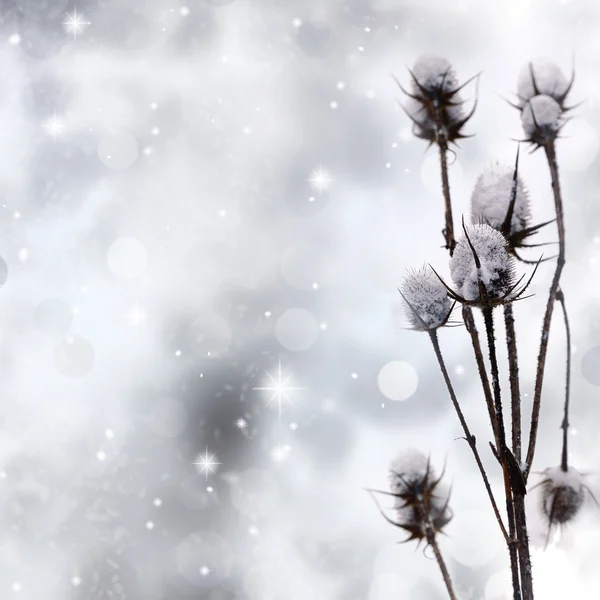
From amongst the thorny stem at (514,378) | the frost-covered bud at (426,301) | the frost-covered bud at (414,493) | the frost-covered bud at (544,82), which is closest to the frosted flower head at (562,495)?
the frost-covered bud at (414,493)

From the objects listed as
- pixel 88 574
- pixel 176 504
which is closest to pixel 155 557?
pixel 176 504

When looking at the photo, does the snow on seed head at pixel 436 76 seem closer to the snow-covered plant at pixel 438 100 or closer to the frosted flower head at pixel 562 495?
the snow-covered plant at pixel 438 100

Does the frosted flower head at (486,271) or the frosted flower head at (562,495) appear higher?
the frosted flower head at (486,271)

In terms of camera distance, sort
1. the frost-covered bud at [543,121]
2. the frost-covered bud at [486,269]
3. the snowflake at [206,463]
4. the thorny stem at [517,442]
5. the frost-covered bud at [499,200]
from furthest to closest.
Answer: the snowflake at [206,463], the frost-covered bud at [543,121], the frost-covered bud at [499,200], the thorny stem at [517,442], the frost-covered bud at [486,269]

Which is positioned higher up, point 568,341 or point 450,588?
point 568,341

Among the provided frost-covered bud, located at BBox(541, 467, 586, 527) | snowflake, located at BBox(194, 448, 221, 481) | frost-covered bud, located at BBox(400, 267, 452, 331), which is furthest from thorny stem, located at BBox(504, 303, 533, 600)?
snowflake, located at BBox(194, 448, 221, 481)

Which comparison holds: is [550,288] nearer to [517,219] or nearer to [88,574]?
[517,219]
